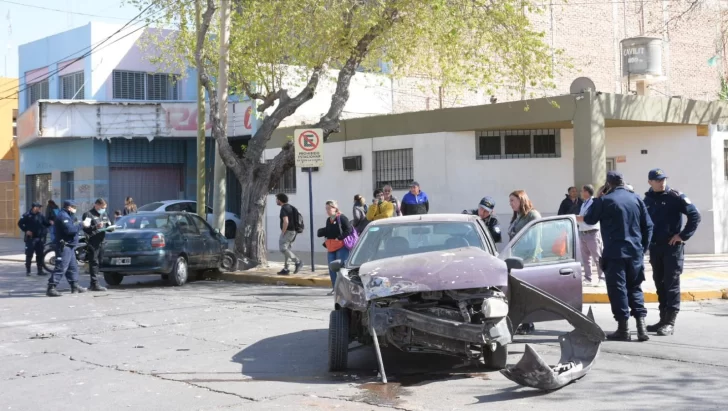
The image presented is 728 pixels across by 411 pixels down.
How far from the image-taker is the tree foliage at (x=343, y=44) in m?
17.4

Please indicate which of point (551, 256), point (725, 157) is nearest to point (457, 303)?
point (551, 256)

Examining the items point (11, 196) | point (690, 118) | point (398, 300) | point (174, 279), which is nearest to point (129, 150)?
point (11, 196)

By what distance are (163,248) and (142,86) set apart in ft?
58.9

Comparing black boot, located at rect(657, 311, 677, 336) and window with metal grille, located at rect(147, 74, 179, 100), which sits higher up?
window with metal grille, located at rect(147, 74, 179, 100)

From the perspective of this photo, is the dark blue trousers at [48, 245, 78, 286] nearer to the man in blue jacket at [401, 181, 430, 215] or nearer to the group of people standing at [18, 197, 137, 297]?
the group of people standing at [18, 197, 137, 297]

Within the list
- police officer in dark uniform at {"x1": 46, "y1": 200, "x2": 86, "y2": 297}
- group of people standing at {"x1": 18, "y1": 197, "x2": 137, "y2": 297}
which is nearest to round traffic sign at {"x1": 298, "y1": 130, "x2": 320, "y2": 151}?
group of people standing at {"x1": 18, "y1": 197, "x2": 137, "y2": 297}

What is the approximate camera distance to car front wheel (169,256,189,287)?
17594mm

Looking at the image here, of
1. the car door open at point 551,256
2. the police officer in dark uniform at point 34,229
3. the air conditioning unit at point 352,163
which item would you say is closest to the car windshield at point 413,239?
the car door open at point 551,256

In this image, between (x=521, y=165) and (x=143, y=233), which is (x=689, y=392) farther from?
(x=521, y=165)

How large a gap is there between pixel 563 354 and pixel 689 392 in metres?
1.23

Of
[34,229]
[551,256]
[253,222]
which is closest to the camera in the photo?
[551,256]

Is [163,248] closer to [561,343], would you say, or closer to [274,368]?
[274,368]

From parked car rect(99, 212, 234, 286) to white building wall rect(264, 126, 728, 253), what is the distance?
5555 mm

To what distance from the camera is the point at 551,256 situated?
30.7 feet
